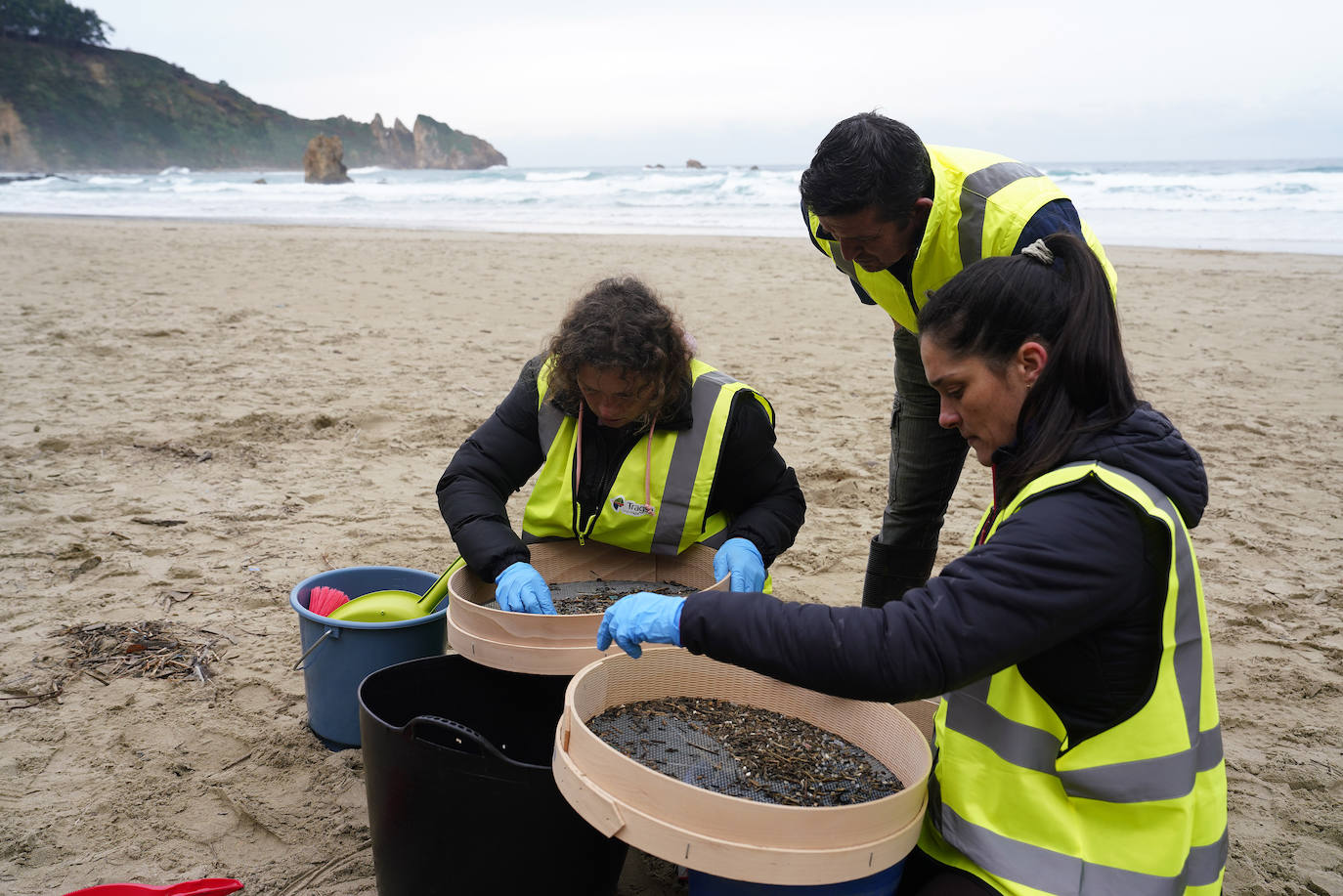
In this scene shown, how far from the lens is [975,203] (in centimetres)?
232

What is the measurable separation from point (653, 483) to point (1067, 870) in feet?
4.48

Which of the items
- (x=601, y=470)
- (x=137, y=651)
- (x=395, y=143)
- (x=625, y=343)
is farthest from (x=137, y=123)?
(x=625, y=343)

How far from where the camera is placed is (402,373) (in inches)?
252

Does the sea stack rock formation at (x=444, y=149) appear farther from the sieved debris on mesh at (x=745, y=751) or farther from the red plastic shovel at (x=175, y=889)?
the sieved debris on mesh at (x=745, y=751)

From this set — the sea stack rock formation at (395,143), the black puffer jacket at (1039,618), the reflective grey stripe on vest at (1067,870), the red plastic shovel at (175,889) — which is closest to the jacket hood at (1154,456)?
the black puffer jacket at (1039,618)

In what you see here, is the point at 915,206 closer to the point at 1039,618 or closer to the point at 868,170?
the point at 868,170

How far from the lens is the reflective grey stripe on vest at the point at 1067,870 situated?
56.2 inches

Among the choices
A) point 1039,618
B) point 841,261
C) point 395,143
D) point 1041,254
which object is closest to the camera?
point 1039,618

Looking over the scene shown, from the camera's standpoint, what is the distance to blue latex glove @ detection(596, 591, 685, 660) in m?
1.59

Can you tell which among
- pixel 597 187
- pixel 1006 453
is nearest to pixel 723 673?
pixel 1006 453

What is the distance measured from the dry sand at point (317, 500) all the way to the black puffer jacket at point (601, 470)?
0.42 meters

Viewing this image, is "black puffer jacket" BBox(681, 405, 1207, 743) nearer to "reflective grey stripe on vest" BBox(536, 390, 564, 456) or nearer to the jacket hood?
the jacket hood

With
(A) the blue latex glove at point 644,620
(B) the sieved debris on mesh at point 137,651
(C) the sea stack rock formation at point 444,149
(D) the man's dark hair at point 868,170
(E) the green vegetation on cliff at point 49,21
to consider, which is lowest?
(B) the sieved debris on mesh at point 137,651

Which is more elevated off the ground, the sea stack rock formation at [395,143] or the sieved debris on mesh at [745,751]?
the sea stack rock formation at [395,143]
